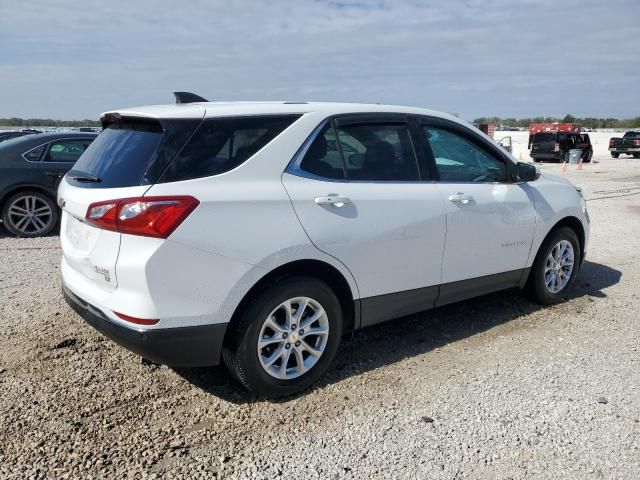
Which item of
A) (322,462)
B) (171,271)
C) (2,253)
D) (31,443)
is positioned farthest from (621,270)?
(2,253)

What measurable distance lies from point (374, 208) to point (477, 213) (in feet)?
3.52

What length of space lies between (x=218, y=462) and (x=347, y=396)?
0.99 m

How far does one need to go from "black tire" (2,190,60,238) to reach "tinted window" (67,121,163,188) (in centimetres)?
528

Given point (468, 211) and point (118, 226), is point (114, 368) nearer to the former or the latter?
point (118, 226)

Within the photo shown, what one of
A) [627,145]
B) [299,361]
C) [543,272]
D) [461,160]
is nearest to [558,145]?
[627,145]

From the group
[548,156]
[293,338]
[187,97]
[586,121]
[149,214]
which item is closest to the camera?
[149,214]

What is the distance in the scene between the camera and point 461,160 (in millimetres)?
4492

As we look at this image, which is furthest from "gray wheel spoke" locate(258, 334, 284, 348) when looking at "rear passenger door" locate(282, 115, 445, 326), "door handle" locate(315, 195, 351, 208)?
"door handle" locate(315, 195, 351, 208)

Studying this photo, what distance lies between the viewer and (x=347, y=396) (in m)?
3.57

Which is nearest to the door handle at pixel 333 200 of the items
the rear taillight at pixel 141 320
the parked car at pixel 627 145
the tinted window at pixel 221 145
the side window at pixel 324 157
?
the side window at pixel 324 157

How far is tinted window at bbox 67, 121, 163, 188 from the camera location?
10.1ft

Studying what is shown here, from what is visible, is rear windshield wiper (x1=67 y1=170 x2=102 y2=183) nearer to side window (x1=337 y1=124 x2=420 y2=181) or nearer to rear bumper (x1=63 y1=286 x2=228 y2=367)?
rear bumper (x1=63 y1=286 x2=228 y2=367)

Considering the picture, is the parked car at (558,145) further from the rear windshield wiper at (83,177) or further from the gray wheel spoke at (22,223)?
the rear windshield wiper at (83,177)

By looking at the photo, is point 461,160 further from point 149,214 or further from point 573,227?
point 149,214
